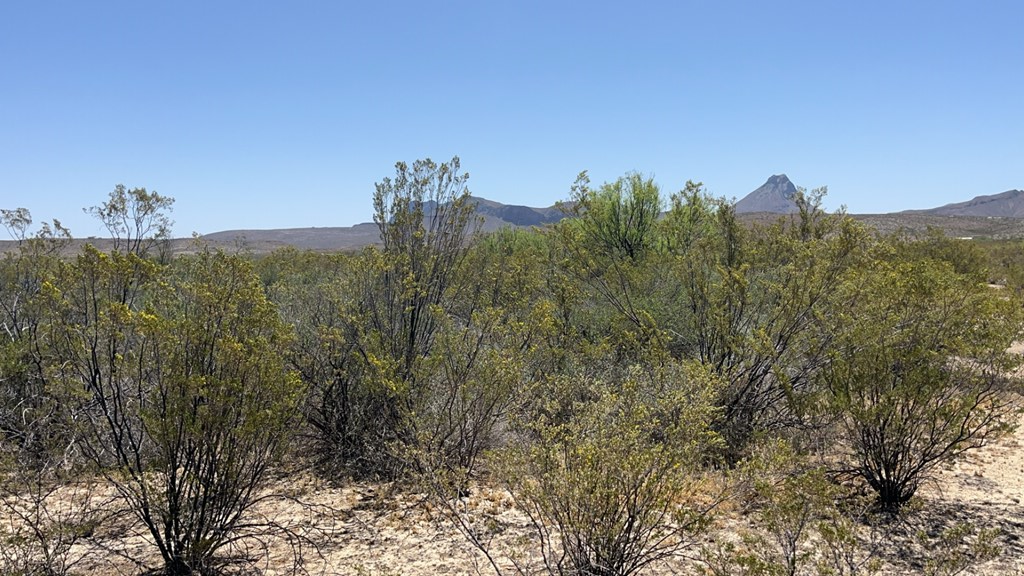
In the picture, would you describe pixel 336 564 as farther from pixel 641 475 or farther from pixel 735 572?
pixel 735 572

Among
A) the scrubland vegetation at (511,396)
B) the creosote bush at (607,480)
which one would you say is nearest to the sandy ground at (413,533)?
the scrubland vegetation at (511,396)

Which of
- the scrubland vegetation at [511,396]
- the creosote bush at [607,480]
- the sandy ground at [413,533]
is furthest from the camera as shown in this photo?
the sandy ground at [413,533]

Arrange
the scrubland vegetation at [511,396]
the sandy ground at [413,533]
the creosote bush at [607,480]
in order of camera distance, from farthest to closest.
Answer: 1. the sandy ground at [413,533]
2. the scrubland vegetation at [511,396]
3. the creosote bush at [607,480]

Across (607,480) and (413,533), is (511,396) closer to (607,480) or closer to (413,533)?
(413,533)

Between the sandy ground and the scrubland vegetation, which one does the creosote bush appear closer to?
the scrubland vegetation

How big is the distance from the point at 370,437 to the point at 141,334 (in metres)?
3.54

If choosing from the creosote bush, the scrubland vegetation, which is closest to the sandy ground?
the scrubland vegetation

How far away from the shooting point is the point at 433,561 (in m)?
5.15

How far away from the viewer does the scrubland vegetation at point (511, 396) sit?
14.4ft

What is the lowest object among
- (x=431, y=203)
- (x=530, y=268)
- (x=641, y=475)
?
(x=641, y=475)

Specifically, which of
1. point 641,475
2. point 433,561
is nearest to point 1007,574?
point 641,475

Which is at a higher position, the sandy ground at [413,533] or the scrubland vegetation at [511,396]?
the scrubland vegetation at [511,396]

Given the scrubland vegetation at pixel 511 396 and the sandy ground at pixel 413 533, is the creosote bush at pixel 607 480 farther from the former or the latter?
the sandy ground at pixel 413 533

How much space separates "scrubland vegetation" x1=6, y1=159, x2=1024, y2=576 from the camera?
4383 millimetres
